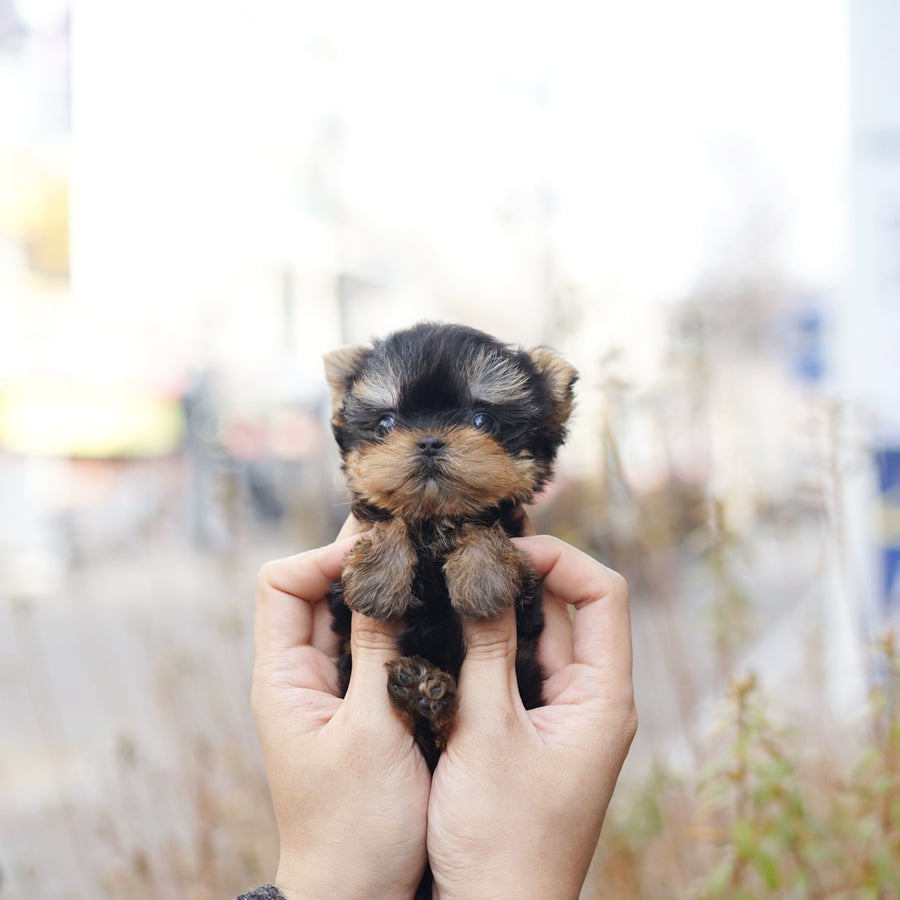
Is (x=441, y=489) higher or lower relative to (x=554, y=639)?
higher

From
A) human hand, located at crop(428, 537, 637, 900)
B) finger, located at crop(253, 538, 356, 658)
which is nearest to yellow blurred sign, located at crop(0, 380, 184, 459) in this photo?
finger, located at crop(253, 538, 356, 658)

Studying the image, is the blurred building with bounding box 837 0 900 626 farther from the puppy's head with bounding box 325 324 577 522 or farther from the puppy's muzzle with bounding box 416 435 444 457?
the puppy's muzzle with bounding box 416 435 444 457

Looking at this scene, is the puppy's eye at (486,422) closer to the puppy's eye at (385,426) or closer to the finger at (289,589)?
the puppy's eye at (385,426)

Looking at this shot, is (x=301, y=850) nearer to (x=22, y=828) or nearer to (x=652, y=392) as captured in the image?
(x=652, y=392)

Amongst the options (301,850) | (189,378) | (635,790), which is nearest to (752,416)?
(635,790)

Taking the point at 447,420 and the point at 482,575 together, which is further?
the point at 447,420

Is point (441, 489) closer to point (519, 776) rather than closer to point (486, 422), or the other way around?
point (486, 422)

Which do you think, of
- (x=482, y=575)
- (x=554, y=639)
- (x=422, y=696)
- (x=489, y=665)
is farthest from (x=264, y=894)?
(x=554, y=639)
